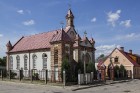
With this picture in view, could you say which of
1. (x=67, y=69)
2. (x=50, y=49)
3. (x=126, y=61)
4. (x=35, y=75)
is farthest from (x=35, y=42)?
(x=126, y=61)

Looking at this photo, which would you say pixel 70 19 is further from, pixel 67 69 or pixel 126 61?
pixel 126 61

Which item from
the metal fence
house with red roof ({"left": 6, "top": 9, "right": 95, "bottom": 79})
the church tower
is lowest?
the metal fence

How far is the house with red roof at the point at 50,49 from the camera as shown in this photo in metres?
36.7

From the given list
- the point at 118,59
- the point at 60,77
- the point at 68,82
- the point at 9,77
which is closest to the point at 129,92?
the point at 68,82

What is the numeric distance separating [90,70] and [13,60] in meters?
16.7

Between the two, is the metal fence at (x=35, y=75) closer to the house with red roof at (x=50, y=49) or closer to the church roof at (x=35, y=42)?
the house with red roof at (x=50, y=49)

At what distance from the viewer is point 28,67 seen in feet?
149

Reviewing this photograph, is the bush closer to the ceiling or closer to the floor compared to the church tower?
closer to the floor

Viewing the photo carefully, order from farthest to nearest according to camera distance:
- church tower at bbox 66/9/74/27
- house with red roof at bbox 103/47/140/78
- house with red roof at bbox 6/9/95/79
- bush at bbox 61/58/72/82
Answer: house with red roof at bbox 103/47/140/78
church tower at bbox 66/9/74/27
house with red roof at bbox 6/9/95/79
bush at bbox 61/58/72/82

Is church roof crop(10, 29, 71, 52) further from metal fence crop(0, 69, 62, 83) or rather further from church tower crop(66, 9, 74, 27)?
metal fence crop(0, 69, 62, 83)

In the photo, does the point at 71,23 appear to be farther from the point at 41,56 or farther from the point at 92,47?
the point at 41,56

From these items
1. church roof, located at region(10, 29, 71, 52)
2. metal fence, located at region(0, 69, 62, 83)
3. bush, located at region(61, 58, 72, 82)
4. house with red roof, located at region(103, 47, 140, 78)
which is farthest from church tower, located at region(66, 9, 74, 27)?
bush, located at region(61, 58, 72, 82)

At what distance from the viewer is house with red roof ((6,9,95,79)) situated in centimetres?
3672

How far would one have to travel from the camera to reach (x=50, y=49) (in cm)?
3922
